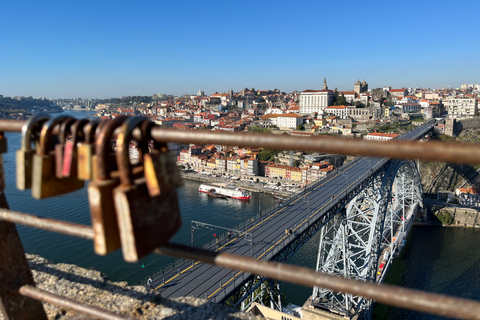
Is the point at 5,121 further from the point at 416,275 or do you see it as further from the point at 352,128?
the point at 352,128

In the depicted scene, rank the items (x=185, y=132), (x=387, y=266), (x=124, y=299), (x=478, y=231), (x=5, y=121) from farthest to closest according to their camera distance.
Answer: (x=478, y=231), (x=387, y=266), (x=124, y=299), (x=5, y=121), (x=185, y=132)

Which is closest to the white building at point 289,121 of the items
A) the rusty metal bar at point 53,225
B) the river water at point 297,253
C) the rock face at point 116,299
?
the river water at point 297,253

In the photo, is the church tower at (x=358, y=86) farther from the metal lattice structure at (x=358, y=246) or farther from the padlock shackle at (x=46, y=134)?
the padlock shackle at (x=46, y=134)

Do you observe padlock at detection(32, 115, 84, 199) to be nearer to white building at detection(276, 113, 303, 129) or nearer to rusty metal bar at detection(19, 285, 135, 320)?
rusty metal bar at detection(19, 285, 135, 320)

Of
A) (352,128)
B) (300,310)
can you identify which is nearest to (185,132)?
(300,310)

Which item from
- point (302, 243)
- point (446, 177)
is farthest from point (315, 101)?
point (302, 243)

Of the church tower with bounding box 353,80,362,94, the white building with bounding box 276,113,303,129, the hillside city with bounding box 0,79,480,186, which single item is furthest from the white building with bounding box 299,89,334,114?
the church tower with bounding box 353,80,362,94
